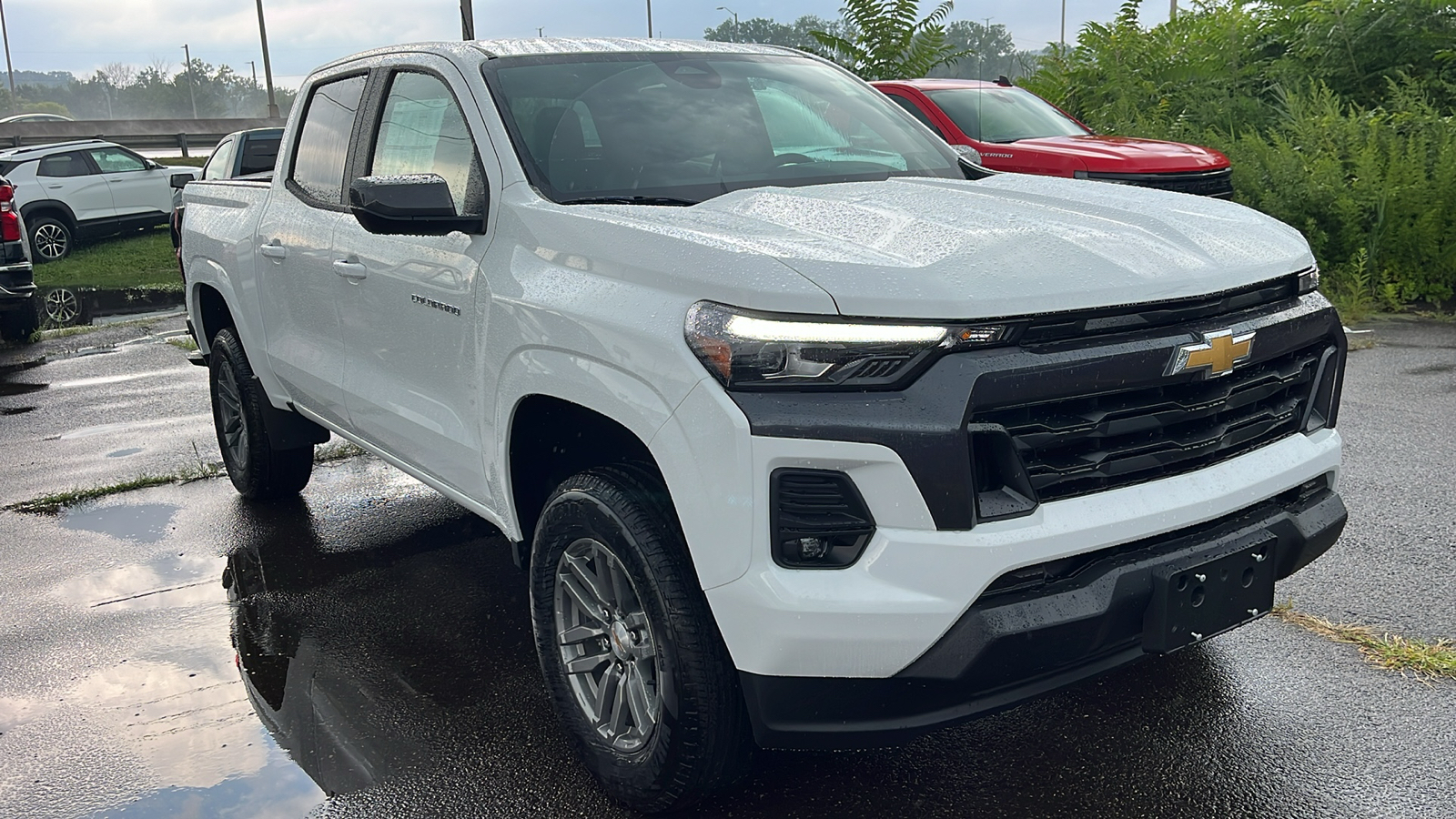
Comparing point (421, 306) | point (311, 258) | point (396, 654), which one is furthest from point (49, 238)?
point (421, 306)

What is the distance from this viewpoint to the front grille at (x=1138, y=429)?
2.42 metres

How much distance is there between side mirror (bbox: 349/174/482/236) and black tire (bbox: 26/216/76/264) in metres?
16.9

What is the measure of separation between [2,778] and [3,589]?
1.74 m

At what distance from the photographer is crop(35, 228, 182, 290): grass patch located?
16.2m

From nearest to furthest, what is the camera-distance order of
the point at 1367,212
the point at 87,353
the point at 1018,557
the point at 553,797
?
the point at 1018,557
the point at 553,797
the point at 1367,212
the point at 87,353

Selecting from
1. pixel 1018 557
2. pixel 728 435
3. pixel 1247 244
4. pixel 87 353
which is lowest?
pixel 87 353

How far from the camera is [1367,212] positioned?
368 inches

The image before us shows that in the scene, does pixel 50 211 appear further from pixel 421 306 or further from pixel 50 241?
pixel 421 306

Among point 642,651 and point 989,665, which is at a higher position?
point 989,665

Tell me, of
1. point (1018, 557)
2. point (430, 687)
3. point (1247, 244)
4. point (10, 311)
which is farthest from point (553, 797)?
point (10, 311)

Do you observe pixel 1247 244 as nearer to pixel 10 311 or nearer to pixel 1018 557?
pixel 1018 557

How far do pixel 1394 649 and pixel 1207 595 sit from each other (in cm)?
143

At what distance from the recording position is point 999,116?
411 inches

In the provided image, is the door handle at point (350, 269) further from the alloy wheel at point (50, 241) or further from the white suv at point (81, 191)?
the alloy wheel at point (50, 241)
